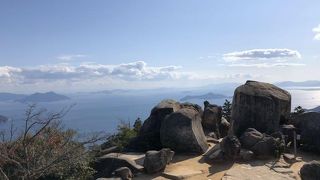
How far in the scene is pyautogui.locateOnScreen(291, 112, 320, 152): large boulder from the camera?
20.4 m

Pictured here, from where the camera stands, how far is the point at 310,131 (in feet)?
68.0

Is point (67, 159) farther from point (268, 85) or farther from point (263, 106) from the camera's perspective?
point (268, 85)

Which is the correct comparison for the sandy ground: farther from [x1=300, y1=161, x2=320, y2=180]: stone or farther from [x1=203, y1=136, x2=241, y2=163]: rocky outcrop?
[x1=300, y1=161, x2=320, y2=180]: stone

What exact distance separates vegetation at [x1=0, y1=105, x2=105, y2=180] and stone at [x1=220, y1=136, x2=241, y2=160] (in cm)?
574

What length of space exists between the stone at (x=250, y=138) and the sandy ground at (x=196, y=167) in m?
0.97

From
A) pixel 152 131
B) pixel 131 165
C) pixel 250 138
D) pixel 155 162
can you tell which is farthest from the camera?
pixel 152 131

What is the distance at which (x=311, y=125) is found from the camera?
20.9 metres

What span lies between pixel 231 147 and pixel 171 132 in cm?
322

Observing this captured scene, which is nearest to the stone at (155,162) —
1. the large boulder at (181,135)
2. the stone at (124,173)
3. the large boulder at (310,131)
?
the stone at (124,173)

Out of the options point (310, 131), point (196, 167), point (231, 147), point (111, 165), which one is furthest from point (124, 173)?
point (310, 131)

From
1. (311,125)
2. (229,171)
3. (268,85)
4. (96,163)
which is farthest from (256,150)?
(96,163)

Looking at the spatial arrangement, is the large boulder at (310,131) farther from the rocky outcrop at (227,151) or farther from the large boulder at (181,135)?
the large boulder at (181,135)

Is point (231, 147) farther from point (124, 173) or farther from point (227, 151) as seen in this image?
point (124, 173)

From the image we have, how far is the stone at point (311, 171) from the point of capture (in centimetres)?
1538
